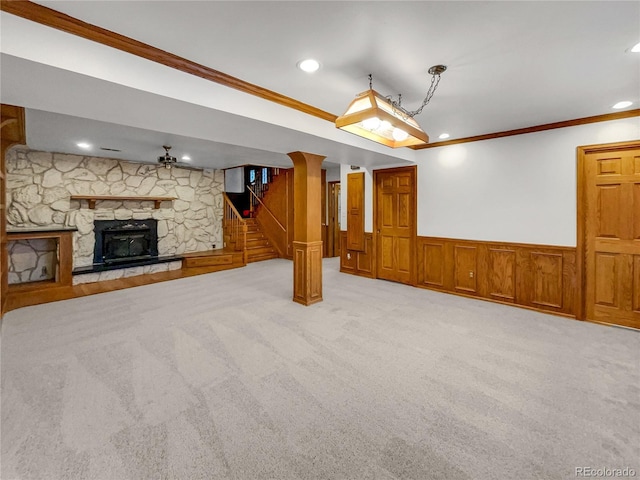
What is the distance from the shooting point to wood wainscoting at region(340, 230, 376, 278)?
18.8 ft

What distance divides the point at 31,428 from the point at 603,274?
222 inches

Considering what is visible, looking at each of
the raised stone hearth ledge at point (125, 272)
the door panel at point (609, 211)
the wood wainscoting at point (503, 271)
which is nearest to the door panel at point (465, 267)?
the wood wainscoting at point (503, 271)

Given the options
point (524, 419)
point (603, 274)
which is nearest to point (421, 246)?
point (603, 274)

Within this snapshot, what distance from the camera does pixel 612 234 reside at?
3.45 meters

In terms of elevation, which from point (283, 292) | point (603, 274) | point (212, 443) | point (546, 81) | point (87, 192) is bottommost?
point (212, 443)

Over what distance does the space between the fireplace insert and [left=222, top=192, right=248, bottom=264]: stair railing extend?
1745 millimetres

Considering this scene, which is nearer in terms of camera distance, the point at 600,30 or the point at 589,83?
the point at 600,30

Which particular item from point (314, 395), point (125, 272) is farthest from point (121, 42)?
→ point (125, 272)

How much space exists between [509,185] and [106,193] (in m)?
7.64

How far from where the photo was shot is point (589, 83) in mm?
2549

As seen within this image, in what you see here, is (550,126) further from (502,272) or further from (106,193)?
(106,193)

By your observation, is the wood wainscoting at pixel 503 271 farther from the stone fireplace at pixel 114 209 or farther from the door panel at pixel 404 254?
the stone fireplace at pixel 114 209

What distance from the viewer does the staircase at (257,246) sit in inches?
300

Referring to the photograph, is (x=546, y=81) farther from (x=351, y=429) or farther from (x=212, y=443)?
(x=212, y=443)
